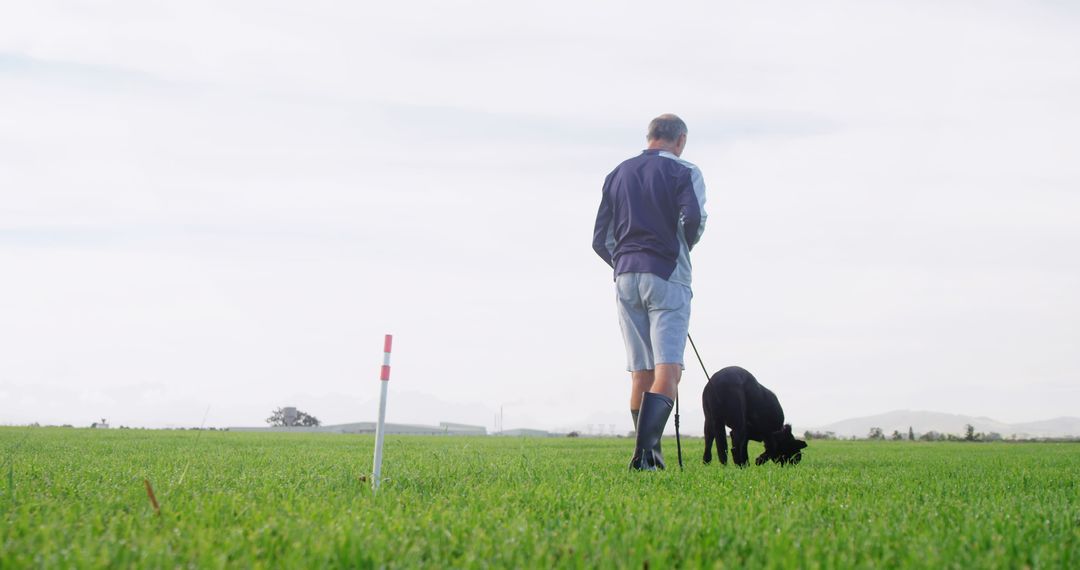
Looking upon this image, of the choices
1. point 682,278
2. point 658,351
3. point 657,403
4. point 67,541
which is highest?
Answer: point 682,278

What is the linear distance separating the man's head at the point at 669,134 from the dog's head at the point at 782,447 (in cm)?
278

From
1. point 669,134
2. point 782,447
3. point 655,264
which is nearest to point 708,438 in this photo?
point 782,447

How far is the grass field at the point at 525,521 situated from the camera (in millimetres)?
2348

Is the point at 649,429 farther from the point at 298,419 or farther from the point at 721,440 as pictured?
the point at 298,419

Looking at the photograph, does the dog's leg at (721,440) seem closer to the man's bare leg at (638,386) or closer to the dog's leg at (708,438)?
the dog's leg at (708,438)

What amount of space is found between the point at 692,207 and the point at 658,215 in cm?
28

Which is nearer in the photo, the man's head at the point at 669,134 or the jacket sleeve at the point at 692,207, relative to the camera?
the jacket sleeve at the point at 692,207

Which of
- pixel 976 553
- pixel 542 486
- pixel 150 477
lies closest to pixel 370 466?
pixel 150 477

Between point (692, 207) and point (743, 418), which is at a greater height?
point (692, 207)

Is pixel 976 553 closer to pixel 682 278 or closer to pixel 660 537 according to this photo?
pixel 660 537

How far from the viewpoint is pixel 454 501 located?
3629 millimetres

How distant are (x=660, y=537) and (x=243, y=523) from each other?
1.53 m

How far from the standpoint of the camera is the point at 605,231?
22.6ft

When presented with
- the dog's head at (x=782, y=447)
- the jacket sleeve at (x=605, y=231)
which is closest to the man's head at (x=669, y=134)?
the jacket sleeve at (x=605, y=231)
